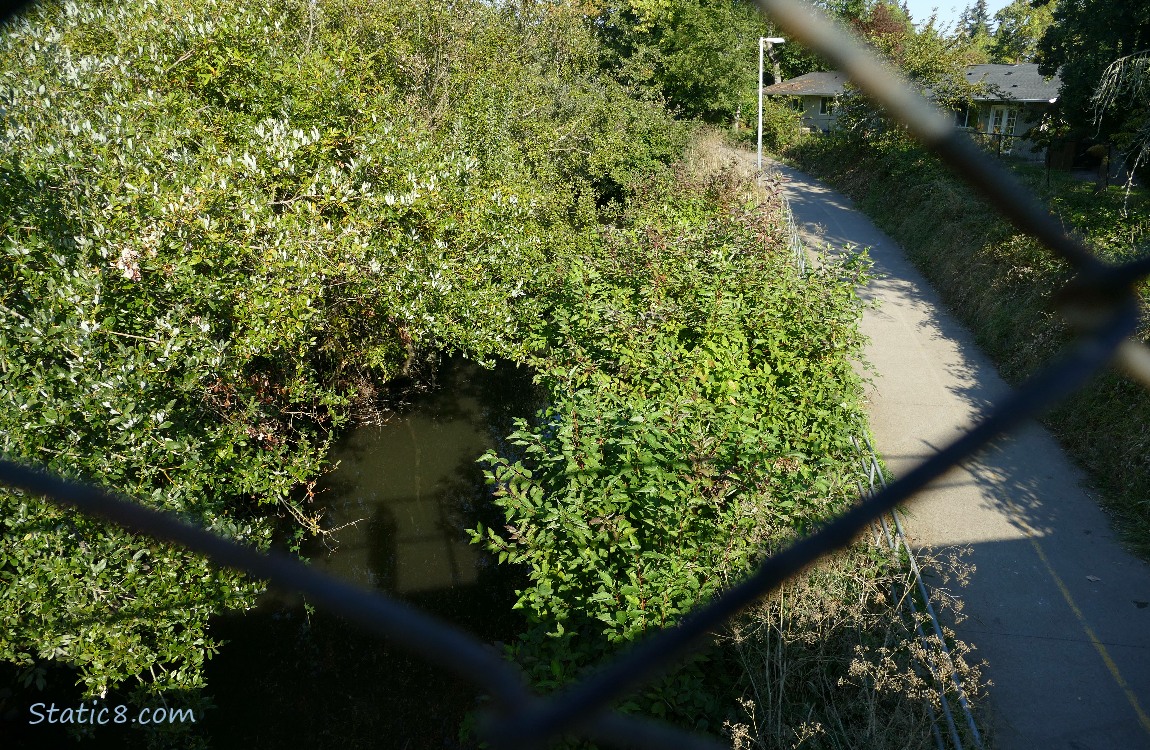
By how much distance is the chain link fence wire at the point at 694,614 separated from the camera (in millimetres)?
601

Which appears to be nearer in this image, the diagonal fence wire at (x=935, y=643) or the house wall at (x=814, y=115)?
the diagonal fence wire at (x=935, y=643)

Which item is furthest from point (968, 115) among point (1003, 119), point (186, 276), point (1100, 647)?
point (186, 276)

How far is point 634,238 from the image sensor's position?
33.2 feet

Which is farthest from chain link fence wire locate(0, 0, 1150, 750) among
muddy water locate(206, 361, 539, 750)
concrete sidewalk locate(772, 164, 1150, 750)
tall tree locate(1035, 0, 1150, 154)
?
tall tree locate(1035, 0, 1150, 154)

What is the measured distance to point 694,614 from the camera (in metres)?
0.67

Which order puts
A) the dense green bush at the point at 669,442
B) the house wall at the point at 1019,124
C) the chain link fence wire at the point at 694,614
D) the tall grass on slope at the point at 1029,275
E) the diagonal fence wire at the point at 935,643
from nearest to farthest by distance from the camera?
1. the chain link fence wire at the point at 694,614
2. the diagonal fence wire at the point at 935,643
3. the dense green bush at the point at 669,442
4. the tall grass on slope at the point at 1029,275
5. the house wall at the point at 1019,124

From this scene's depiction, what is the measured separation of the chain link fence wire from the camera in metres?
0.60

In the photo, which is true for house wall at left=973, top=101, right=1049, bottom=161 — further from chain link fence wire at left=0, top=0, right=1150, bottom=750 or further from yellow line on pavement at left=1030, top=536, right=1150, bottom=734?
chain link fence wire at left=0, top=0, right=1150, bottom=750

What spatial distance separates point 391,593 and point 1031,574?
24.0ft

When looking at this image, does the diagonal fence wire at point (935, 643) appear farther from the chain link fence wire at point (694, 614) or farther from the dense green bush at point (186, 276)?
the dense green bush at point (186, 276)

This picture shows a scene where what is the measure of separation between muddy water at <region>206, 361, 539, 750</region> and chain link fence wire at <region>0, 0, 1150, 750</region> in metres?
6.97

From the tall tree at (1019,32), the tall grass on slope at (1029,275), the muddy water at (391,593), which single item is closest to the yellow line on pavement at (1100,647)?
the tall grass on slope at (1029,275)

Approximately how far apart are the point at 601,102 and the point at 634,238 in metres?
8.44

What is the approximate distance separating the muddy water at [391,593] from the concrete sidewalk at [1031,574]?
16.2ft
